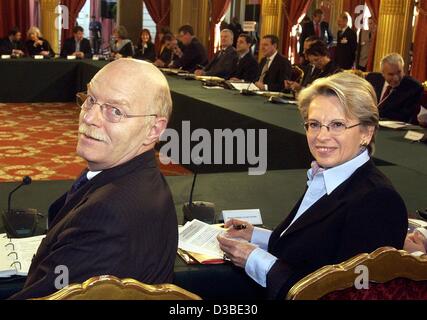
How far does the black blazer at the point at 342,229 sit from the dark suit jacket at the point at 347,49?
10.0 m

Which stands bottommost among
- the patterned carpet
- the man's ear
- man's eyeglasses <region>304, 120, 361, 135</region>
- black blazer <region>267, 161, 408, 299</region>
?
the patterned carpet

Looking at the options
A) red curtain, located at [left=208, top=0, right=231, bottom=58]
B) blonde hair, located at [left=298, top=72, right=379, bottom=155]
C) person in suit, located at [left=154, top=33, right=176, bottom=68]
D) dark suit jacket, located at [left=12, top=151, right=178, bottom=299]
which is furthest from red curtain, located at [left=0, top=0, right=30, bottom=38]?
dark suit jacket, located at [left=12, top=151, right=178, bottom=299]

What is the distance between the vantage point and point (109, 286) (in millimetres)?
1222

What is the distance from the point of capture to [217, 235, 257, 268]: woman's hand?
2.12 m

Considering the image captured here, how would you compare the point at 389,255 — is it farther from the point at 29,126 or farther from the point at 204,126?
the point at 29,126

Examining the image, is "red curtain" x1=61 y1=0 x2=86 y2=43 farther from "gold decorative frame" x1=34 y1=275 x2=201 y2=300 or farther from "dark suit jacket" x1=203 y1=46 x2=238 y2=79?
"gold decorative frame" x1=34 y1=275 x2=201 y2=300

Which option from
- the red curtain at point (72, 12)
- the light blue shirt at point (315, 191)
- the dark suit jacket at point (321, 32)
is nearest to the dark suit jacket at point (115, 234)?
the light blue shirt at point (315, 191)

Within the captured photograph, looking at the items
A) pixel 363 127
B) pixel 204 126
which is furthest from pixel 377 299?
pixel 204 126

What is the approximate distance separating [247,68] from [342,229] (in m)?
7.14

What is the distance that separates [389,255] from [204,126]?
505cm

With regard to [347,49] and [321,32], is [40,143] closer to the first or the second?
[347,49]

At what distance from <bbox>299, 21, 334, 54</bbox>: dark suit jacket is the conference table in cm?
481

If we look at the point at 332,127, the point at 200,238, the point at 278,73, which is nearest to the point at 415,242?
the point at 332,127

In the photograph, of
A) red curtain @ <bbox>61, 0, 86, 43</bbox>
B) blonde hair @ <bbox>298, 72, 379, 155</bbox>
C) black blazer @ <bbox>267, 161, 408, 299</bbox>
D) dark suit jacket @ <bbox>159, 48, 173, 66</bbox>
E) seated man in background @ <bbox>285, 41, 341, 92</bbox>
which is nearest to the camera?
black blazer @ <bbox>267, 161, 408, 299</bbox>
